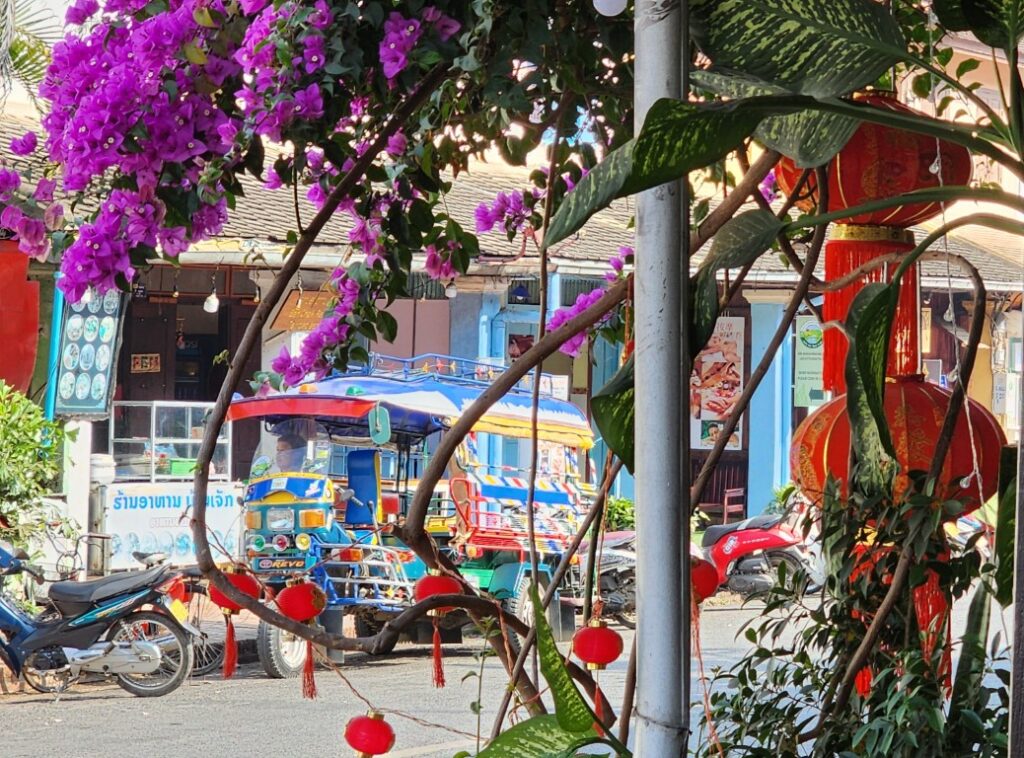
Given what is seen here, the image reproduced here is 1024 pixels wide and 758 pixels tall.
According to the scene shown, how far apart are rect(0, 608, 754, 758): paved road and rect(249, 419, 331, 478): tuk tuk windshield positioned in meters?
1.24

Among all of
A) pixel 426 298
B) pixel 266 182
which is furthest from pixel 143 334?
pixel 266 182

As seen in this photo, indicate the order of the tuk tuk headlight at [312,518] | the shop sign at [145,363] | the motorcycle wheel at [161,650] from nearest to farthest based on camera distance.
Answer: the motorcycle wheel at [161,650] → the tuk tuk headlight at [312,518] → the shop sign at [145,363]

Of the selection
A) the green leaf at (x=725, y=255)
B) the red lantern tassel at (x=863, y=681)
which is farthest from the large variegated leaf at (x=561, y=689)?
the red lantern tassel at (x=863, y=681)

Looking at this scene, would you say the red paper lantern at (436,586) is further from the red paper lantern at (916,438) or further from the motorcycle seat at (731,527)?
the motorcycle seat at (731,527)

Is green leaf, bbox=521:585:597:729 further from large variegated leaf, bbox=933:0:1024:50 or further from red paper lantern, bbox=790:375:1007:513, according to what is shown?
red paper lantern, bbox=790:375:1007:513

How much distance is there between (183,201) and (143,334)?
1131 cm

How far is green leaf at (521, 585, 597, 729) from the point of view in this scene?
1.28m

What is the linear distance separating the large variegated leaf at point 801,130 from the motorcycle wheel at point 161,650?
6530mm

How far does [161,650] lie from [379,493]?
1.99 meters

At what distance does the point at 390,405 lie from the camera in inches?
347

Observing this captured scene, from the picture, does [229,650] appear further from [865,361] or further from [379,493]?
[379,493]

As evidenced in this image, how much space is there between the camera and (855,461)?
79.7 inches

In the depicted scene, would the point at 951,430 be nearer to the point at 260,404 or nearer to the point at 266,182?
the point at 266,182

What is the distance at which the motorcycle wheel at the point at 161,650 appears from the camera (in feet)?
24.4
